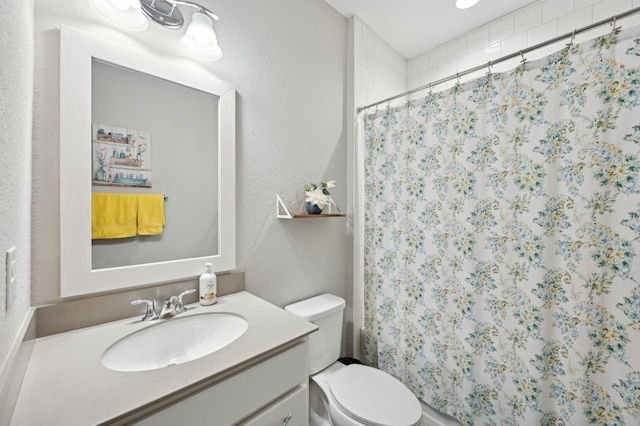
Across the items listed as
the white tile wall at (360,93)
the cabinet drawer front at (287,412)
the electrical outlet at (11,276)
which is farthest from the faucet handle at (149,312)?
the white tile wall at (360,93)

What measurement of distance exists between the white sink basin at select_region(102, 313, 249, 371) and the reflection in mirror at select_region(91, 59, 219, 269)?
26cm

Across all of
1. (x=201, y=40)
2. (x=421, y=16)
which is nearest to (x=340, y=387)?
(x=201, y=40)

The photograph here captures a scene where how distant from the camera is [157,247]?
1055 millimetres

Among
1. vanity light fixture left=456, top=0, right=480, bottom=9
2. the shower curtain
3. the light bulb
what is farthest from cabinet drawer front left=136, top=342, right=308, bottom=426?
vanity light fixture left=456, top=0, right=480, bottom=9

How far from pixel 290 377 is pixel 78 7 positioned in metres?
1.42

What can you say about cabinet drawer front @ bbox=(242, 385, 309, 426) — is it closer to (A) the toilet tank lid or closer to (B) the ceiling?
(A) the toilet tank lid

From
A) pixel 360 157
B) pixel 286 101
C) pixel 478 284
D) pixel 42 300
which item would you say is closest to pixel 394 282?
pixel 478 284

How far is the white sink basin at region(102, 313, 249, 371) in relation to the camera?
2.83 ft

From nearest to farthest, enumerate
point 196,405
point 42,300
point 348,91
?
point 196,405, point 42,300, point 348,91

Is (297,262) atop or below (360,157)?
below

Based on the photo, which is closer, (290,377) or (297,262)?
(290,377)

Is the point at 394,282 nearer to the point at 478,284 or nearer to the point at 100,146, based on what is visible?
the point at 478,284

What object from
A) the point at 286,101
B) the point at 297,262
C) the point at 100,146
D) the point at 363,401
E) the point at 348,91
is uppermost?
the point at 348,91

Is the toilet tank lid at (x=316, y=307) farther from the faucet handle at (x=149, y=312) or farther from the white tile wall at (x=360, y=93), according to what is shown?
the faucet handle at (x=149, y=312)
